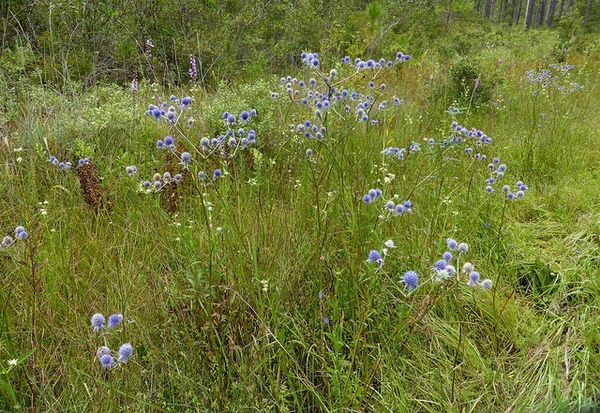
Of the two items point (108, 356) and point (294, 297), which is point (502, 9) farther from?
point (108, 356)

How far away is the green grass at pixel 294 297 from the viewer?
1205mm

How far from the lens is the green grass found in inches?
47.4

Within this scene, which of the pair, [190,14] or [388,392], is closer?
[388,392]

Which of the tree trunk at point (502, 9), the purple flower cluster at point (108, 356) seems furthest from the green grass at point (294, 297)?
the tree trunk at point (502, 9)

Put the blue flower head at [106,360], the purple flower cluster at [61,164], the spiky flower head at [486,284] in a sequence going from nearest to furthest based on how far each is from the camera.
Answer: the blue flower head at [106,360] < the spiky flower head at [486,284] < the purple flower cluster at [61,164]

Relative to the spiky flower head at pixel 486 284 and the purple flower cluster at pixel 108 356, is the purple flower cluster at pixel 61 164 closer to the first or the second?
the purple flower cluster at pixel 108 356

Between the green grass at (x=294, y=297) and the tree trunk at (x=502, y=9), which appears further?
the tree trunk at (x=502, y=9)

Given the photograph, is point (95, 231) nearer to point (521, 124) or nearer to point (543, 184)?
point (543, 184)

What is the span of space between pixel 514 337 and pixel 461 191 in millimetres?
1141

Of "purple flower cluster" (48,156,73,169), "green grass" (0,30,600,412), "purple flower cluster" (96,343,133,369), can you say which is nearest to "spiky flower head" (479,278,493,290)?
"green grass" (0,30,600,412)

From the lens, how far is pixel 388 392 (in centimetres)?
122

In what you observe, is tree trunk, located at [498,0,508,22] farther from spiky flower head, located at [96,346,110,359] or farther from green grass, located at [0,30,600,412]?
spiky flower head, located at [96,346,110,359]

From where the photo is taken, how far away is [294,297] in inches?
59.7

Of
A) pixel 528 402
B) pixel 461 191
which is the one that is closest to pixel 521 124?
pixel 461 191
